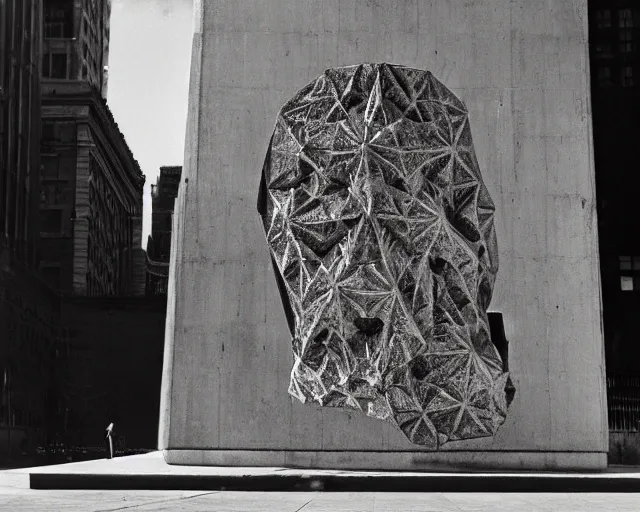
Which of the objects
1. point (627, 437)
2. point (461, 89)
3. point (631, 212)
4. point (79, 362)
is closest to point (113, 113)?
point (79, 362)

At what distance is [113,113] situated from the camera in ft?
251

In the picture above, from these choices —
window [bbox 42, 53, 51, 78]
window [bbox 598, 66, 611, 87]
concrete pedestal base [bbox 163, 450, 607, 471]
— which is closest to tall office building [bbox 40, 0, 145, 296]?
window [bbox 42, 53, 51, 78]

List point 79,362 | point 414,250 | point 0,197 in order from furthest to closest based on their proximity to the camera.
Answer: point 79,362 < point 0,197 < point 414,250

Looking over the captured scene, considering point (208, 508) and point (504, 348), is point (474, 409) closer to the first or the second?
point (504, 348)

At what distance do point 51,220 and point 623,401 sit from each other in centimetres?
4484

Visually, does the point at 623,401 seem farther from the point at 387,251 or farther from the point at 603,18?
the point at 603,18

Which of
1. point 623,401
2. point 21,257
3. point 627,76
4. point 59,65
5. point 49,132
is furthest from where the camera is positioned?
point 59,65

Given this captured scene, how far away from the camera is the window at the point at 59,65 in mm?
77375

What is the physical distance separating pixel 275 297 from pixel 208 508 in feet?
32.7

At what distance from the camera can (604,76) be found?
46.1 meters

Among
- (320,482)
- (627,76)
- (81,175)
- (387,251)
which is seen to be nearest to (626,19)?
(627,76)

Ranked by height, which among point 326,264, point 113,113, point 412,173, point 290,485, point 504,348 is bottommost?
point 290,485

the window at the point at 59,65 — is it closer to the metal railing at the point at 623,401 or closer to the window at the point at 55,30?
the window at the point at 55,30

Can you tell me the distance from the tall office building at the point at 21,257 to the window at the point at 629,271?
25602 mm
